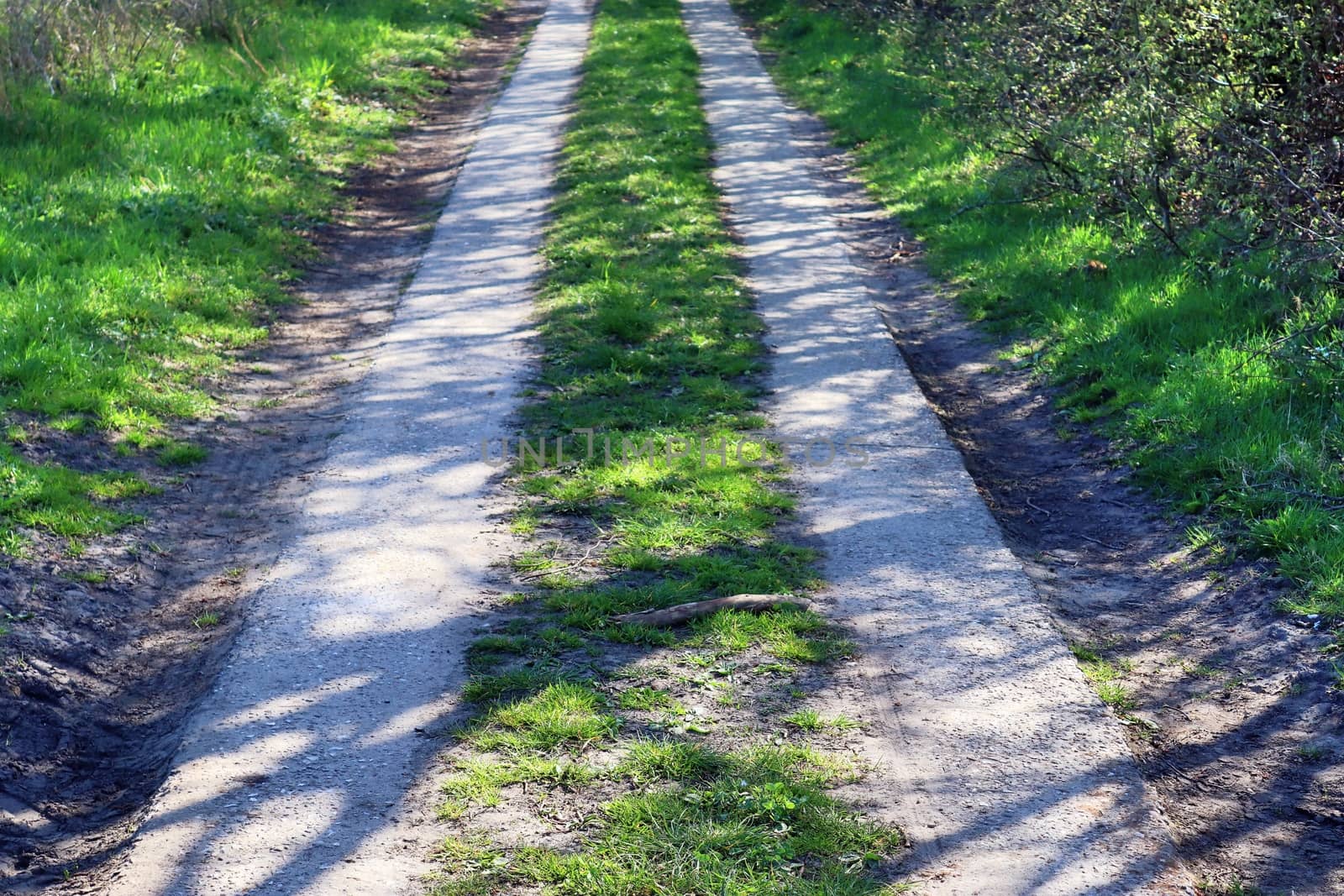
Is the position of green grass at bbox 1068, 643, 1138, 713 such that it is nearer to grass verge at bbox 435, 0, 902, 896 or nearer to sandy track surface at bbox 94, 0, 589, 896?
grass verge at bbox 435, 0, 902, 896

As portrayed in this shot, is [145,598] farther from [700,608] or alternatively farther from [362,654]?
[700,608]

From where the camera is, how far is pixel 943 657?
4.58 metres

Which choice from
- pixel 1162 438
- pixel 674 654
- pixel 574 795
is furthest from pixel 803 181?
pixel 574 795

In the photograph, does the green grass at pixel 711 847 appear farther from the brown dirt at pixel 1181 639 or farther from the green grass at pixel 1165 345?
the green grass at pixel 1165 345

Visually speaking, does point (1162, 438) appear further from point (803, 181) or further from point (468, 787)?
point (803, 181)

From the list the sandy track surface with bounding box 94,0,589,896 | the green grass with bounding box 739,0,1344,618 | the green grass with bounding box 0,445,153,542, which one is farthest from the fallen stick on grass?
the green grass with bounding box 0,445,153,542

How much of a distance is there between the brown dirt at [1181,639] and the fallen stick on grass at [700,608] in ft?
3.81

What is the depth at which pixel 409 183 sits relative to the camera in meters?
12.2

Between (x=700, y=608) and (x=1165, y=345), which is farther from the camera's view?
(x=1165, y=345)

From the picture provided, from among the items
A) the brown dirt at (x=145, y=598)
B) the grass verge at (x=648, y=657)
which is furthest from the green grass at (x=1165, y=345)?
the brown dirt at (x=145, y=598)

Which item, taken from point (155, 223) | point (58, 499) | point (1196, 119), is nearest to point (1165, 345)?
point (1196, 119)

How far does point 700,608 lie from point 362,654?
1306 mm

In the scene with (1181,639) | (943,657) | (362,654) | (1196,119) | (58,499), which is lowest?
(1181,639)

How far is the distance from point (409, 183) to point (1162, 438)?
8243mm
